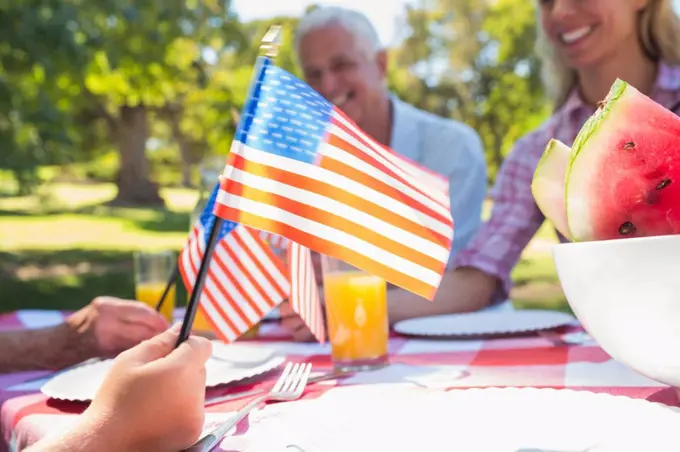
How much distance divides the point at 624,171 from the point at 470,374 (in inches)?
18.6

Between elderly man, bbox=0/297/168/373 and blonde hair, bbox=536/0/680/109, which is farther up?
blonde hair, bbox=536/0/680/109

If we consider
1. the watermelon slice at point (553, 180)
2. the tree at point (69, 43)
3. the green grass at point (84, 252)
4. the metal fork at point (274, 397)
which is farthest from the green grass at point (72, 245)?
the watermelon slice at point (553, 180)

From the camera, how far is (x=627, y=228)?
39.8 inches

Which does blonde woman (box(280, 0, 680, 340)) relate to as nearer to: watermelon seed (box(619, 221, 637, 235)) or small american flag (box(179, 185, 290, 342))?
small american flag (box(179, 185, 290, 342))

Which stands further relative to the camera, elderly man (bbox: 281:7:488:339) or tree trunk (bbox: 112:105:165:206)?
tree trunk (bbox: 112:105:165:206)

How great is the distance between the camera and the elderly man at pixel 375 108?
337 centimetres

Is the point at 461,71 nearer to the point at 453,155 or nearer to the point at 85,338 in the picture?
the point at 453,155

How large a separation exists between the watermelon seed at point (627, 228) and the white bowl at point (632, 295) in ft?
0.29

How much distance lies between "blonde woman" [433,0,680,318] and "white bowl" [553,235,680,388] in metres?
1.30

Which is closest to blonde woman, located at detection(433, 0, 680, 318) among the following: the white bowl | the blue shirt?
the blue shirt

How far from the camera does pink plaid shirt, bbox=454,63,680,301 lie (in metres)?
2.36

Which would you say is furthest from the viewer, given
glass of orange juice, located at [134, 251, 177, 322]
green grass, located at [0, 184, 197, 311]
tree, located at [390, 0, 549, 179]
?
tree, located at [390, 0, 549, 179]

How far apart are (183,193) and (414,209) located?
3892 centimetres

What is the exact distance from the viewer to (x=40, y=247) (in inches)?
622
